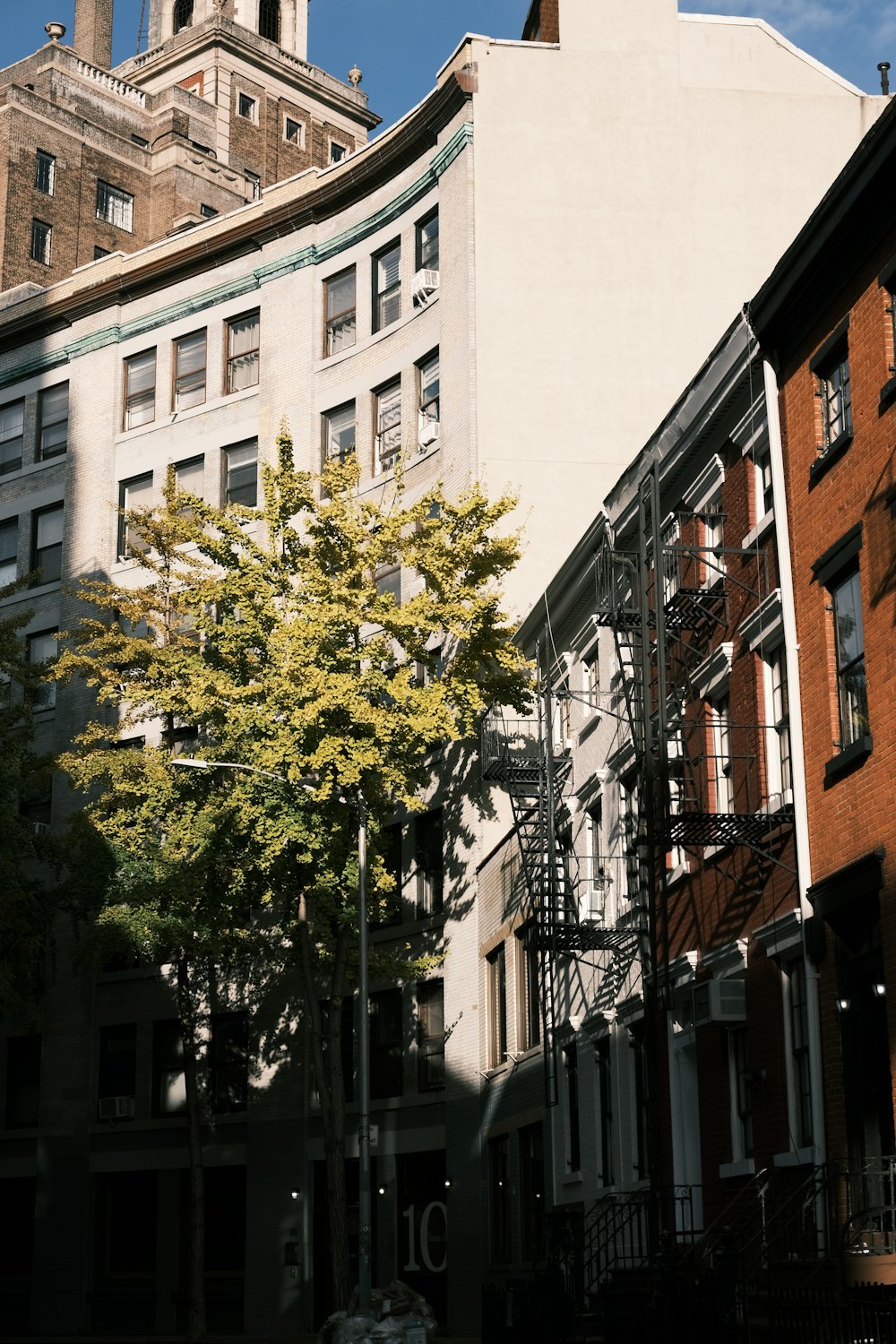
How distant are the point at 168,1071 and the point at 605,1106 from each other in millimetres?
22276

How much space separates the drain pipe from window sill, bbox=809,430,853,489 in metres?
0.99

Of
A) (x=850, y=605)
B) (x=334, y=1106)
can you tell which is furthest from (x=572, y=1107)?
(x=850, y=605)

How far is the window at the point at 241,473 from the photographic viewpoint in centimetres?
5166

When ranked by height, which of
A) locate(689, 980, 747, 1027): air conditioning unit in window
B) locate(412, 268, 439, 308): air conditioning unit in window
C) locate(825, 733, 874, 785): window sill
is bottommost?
locate(689, 980, 747, 1027): air conditioning unit in window

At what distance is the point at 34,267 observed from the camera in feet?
247

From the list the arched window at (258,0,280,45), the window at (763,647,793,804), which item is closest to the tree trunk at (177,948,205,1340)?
the window at (763,647,793,804)

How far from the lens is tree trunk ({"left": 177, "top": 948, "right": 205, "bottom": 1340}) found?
40719mm

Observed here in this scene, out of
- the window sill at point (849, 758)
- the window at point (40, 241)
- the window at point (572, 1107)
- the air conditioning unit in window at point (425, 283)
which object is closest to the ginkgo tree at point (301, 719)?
the window at point (572, 1107)

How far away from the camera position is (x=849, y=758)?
19.6m

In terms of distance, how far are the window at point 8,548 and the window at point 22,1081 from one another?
47.3 ft

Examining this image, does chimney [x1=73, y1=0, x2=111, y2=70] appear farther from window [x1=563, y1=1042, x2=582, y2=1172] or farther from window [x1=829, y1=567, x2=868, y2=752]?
window [x1=829, y1=567, x2=868, y2=752]

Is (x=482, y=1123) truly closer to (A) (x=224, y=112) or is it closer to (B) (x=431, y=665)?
(B) (x=431, y=665)

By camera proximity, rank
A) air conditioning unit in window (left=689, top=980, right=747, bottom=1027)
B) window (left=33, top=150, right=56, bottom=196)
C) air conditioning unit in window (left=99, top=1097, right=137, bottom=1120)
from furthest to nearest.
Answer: window (left=33, top=150, right=56, bottom=196)
air conditioning unit in window (left=99, top=1097, right=137, bottom=1120)
air conditioning unit in window (left=689, top=980, right=747, bottom=1027)

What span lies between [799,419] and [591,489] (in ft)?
71.7
